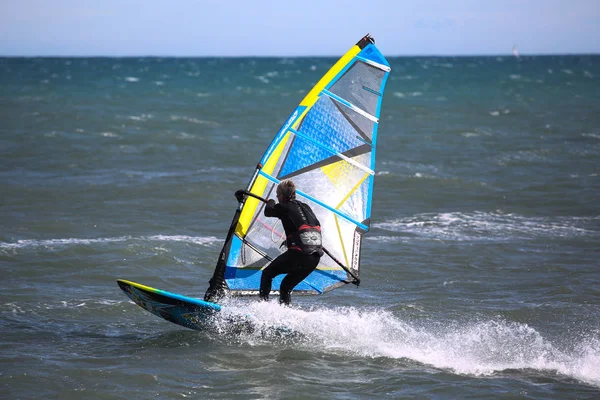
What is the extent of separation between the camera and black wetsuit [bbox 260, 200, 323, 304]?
6.10 m

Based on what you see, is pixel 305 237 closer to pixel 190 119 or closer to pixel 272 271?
pixel 272 271

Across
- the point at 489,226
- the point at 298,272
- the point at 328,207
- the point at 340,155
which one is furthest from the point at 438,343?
the point at 489,226

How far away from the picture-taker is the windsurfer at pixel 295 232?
6094 mm

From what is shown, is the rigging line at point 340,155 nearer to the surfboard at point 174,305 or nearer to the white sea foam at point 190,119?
the surfboard at point 174,305

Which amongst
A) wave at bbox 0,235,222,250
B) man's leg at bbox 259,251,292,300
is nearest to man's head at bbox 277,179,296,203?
man's leg at bbox 259,251,292,300

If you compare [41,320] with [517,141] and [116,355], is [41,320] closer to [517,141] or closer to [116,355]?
[116,355]

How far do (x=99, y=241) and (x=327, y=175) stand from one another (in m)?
4.42

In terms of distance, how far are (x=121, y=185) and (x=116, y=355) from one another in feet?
27.6

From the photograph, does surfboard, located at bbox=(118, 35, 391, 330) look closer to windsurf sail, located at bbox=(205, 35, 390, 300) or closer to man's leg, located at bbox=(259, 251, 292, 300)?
windsurf sail, located at bbox=(205, 35, 390, 300)

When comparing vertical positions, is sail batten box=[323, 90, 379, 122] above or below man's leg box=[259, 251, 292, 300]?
above

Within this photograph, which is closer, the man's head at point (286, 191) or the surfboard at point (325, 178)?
the man's head at point (286, 191)

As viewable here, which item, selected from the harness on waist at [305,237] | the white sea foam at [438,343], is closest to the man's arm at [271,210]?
the harness on waist at [305,237]

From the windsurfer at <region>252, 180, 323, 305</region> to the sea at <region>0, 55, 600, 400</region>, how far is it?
410 mm

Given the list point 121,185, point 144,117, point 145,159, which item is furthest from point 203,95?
point 121,185
